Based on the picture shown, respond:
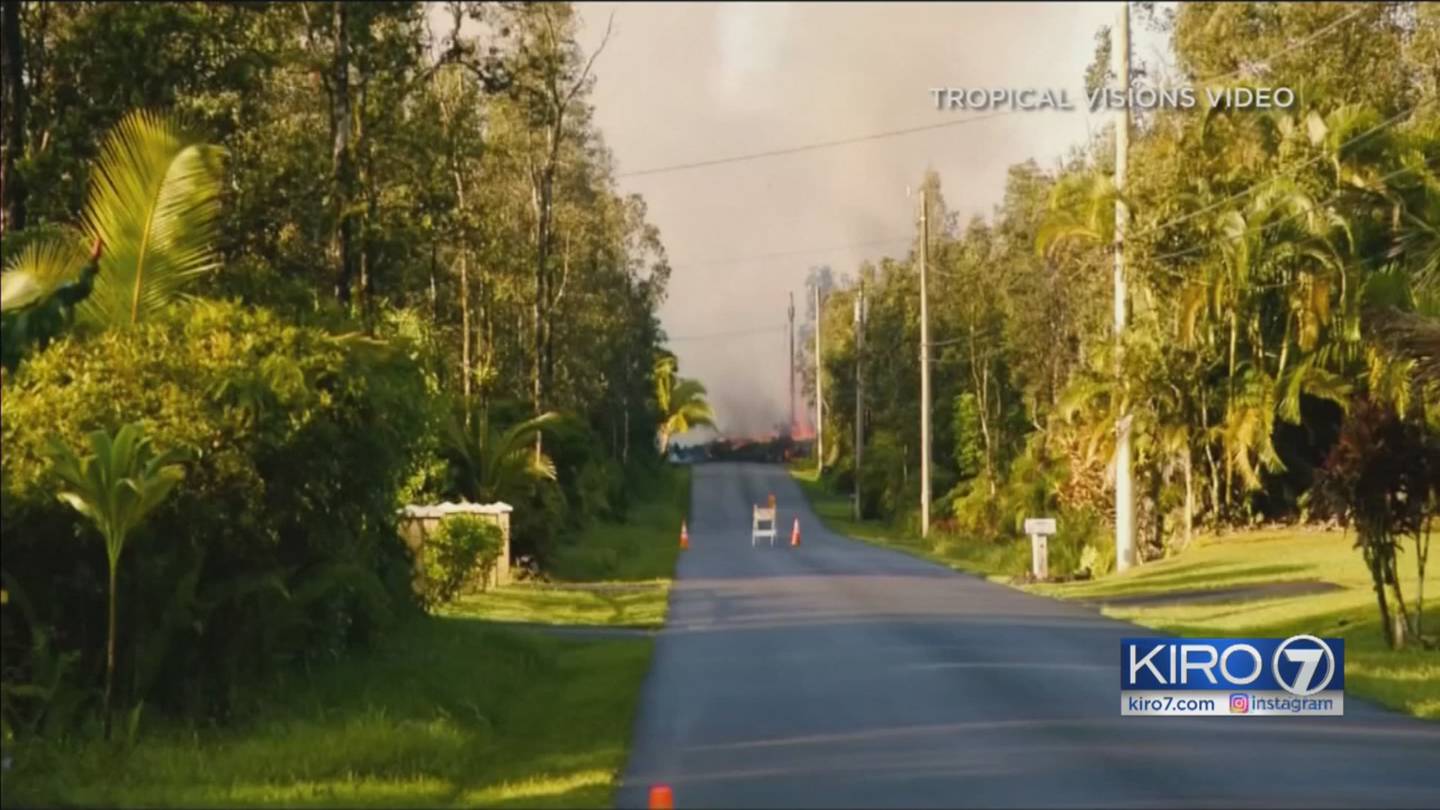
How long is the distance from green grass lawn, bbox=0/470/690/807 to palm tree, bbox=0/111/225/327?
3.41m

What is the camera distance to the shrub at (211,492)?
15320mm

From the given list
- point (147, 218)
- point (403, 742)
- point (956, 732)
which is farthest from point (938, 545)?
point (403, 742)

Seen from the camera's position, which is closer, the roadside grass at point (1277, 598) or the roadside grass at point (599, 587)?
the roadside grass at point (1277, 598)

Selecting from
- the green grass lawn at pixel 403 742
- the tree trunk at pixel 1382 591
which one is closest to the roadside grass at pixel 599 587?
the green grass lawn at pixel 403 742

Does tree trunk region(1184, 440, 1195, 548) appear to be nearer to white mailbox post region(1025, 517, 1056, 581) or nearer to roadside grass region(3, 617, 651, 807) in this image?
white mailbox post region(1025, 517, 1056, 581)

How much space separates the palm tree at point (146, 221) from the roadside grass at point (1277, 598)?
10715 mm

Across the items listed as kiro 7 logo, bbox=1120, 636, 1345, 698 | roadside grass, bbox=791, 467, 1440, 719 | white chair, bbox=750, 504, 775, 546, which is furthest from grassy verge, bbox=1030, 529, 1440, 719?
white chair, bbox=750, 504, 775, 546

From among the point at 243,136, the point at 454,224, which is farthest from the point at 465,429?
the point at 243,136

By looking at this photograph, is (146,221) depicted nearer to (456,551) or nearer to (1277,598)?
(456,551)

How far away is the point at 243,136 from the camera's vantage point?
25.7 m

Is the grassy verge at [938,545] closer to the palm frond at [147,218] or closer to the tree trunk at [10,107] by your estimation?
the tree trunk at [10,107]

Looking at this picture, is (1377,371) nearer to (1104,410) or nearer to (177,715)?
(1104,410)

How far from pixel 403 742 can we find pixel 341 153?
1248 centimetres

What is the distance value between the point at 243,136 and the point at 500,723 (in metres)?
11.2
